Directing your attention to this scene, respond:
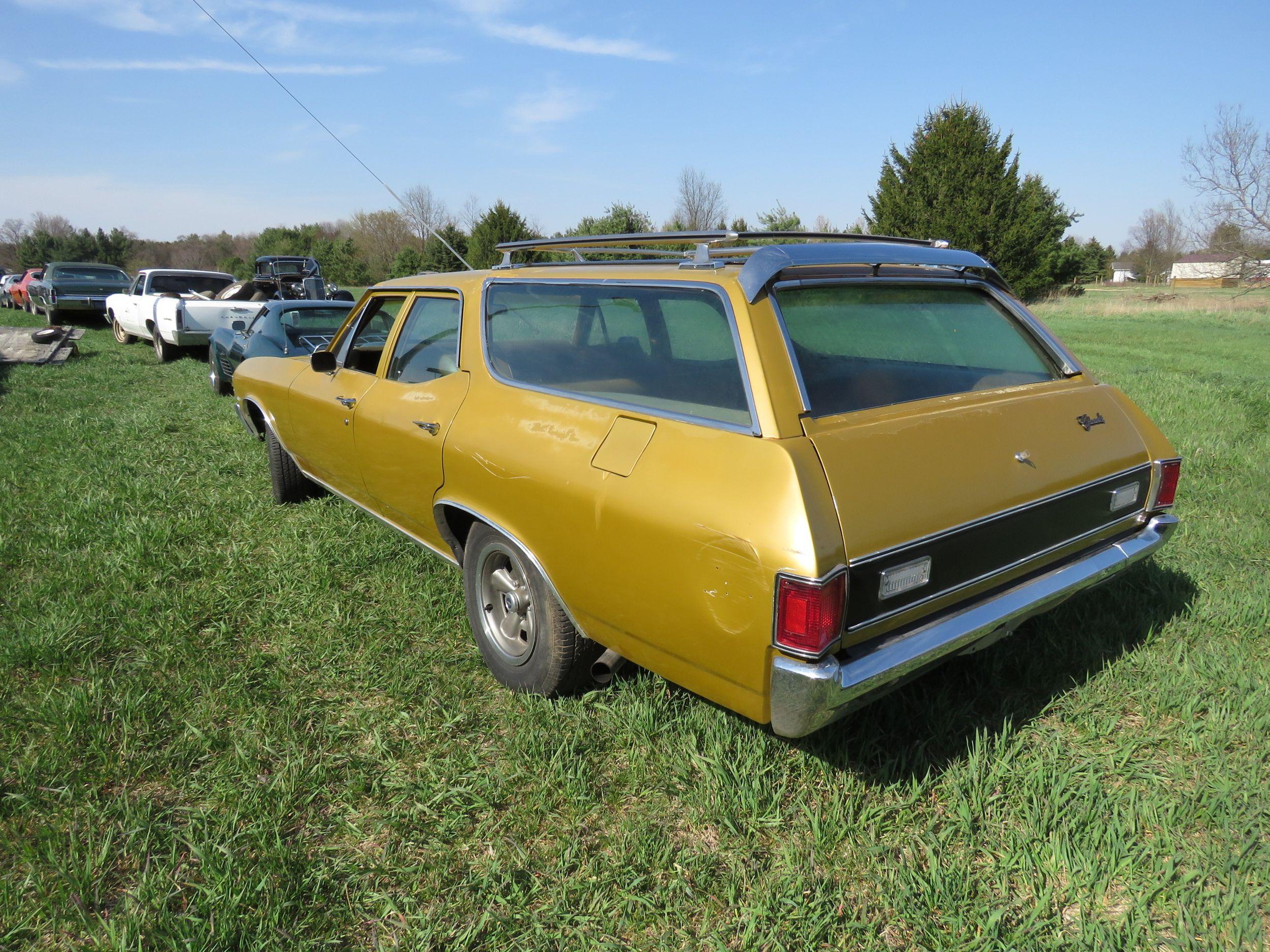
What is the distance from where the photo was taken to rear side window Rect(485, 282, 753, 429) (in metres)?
2.40

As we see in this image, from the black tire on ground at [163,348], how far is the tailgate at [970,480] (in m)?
13.1

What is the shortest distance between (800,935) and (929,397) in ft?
5.59

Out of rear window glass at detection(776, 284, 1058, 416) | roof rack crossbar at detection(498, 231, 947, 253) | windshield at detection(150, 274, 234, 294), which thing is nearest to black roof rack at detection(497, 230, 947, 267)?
roof rack crossbar at detection(498, 231, 947, 253)

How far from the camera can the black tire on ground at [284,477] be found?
5254 mm

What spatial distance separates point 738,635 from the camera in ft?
6.84

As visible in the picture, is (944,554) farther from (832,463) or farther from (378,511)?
(378,511)

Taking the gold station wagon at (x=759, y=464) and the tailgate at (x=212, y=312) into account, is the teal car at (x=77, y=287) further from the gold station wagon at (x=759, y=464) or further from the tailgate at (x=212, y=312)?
the gold station wagon at (x=759, y=464)

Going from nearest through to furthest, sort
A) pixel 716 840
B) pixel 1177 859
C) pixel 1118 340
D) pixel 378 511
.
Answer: pixel 1177 859 < pixel 716 840 < pixel 378 511 < pixel 1118 340

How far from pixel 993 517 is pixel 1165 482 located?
3.85 ft

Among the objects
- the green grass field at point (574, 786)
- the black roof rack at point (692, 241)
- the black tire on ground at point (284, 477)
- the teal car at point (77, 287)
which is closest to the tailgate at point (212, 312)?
the black tire on ground at point (284, 477)

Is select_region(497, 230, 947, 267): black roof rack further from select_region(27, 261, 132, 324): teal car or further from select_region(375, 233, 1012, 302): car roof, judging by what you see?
select_region(27, 261, 132, 324): teal car

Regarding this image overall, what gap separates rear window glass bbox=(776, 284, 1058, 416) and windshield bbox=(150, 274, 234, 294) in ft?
44.5

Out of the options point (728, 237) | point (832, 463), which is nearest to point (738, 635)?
point (832, 463)

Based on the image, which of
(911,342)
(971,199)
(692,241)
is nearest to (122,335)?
(692,241)
